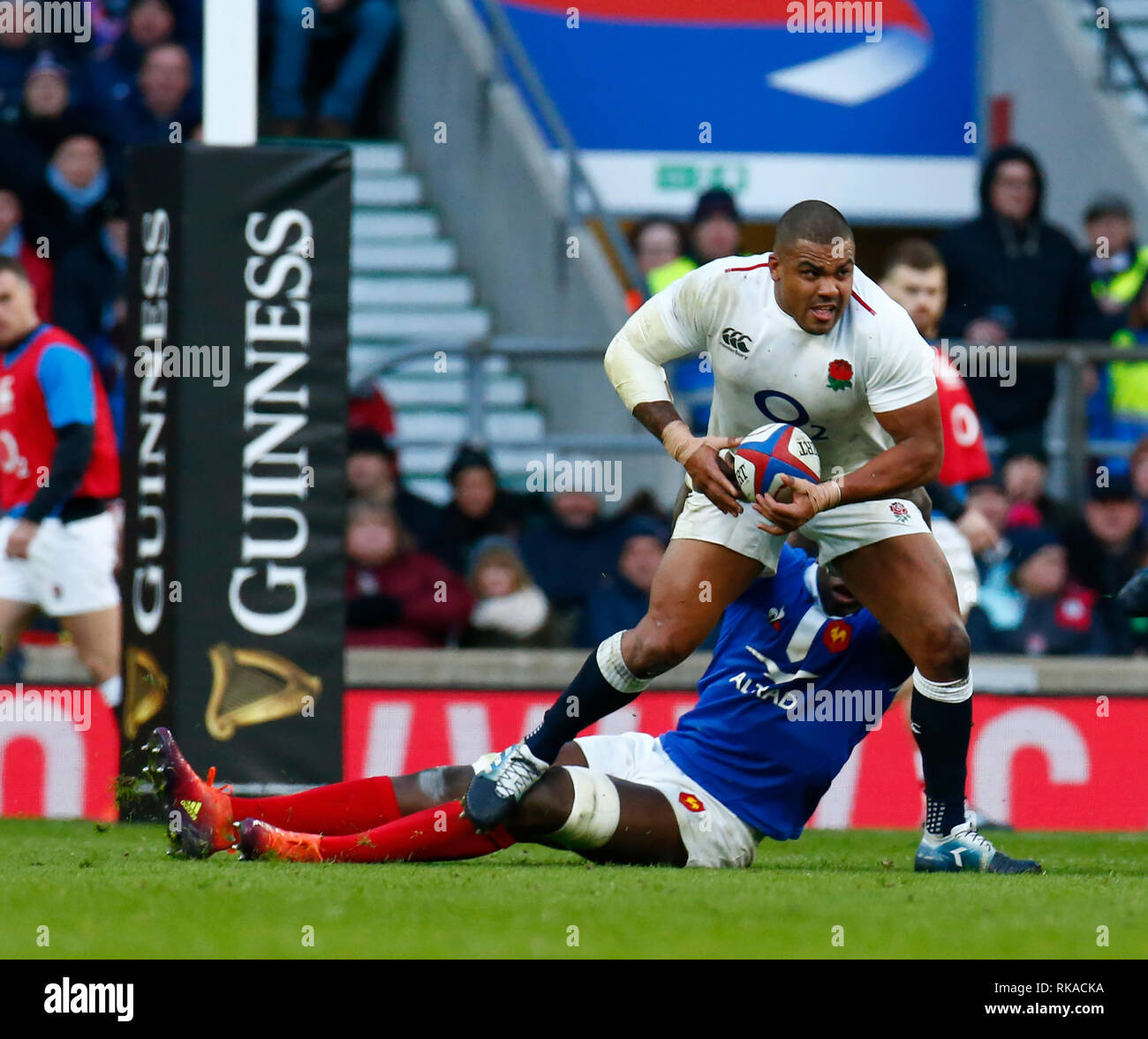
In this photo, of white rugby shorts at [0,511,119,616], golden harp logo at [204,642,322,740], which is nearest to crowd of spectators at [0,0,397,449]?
white rugby shorts at [0,511,119,616]

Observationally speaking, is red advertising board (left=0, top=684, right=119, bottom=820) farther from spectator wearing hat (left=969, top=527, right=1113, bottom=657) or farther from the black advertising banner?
spectator wearing hat (left=969, top=527, right=1113, bottom=657)

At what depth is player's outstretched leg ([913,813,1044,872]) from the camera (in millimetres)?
6582

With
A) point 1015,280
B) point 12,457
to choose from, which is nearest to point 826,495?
point 12,457

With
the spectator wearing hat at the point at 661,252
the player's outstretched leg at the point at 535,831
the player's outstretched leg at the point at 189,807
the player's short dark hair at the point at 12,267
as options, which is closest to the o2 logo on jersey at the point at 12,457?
the player's short dark hair at the point at 12,267

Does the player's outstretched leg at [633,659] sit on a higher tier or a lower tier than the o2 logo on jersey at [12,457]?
lower

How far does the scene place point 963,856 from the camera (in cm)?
661

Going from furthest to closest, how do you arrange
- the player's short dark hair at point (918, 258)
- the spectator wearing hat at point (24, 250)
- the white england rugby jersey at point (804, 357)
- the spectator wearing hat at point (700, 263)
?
the spectator wearing hat at point (24, 250), the spectator wearing hat at point (700, 263), the player's short dark hair at point (918, 258), the white england rugby jersey at point (804, 357)

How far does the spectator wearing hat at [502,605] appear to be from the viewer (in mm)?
10477

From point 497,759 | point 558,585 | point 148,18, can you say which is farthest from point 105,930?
point 148,18

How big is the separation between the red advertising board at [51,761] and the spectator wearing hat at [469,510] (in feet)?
6.09

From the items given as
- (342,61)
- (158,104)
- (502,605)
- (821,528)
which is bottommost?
(502,605)

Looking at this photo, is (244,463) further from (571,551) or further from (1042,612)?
(1042,612)

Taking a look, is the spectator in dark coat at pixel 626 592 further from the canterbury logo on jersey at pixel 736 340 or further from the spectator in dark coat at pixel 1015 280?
the canterbury logo on jersey at pixel 736 340

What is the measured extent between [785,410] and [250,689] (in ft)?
8.94
